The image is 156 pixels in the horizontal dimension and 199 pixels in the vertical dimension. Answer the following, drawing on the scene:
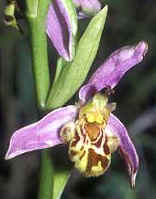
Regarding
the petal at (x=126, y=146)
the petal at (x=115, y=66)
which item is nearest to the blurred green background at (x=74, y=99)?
the petal at (x=126, y=146)

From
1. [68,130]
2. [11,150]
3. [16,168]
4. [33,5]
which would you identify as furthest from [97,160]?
[16,168]

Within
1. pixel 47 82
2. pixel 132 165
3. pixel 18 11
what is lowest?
pixel 132 165

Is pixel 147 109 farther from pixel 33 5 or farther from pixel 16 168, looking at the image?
pixel 33 5

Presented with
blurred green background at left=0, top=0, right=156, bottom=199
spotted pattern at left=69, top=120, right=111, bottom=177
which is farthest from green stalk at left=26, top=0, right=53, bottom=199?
blurred green background at left=0, top=0, right=156, bottom=199

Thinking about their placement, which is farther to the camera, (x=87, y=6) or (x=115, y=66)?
(x=87, y=6)

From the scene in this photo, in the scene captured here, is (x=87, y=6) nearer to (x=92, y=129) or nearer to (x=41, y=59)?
(x=41, y=59)

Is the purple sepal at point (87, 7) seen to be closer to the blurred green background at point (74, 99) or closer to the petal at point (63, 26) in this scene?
the petal at point (63, 26)

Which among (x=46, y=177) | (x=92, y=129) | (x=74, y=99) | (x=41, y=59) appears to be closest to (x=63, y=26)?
(x=41, y=59)
